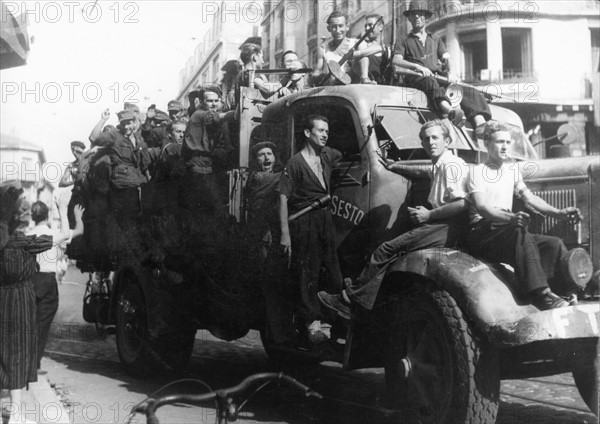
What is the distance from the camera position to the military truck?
438cm

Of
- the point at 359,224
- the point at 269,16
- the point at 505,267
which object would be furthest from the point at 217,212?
the point at 269,16

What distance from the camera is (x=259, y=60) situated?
7.37 m

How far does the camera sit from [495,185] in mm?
4613

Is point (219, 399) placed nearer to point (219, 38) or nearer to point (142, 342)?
point (142, 342)

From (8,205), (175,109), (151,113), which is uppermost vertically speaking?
(175,109)

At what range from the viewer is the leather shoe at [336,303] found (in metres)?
5.09

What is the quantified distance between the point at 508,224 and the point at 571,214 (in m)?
0.41

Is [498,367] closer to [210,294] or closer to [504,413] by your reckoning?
[504,413]

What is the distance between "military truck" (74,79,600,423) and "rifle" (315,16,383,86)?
21 centimetres

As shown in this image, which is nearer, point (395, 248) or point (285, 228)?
point (395, 248)

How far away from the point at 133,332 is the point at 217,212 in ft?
6.63

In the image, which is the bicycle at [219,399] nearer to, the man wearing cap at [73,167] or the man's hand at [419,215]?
the man's hand at [419,215]

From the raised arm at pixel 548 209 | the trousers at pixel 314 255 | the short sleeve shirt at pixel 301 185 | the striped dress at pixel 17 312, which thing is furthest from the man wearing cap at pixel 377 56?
the striped dress at pixel 17 312

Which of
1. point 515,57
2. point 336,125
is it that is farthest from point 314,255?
point 515,57
